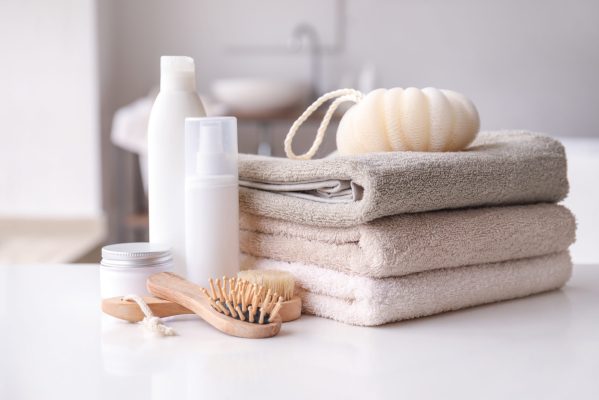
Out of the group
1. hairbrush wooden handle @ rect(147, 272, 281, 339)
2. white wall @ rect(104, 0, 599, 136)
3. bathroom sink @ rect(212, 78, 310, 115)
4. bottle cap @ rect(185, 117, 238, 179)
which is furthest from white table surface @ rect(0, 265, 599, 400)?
white wall @ rect(104, 0, 599, 136)

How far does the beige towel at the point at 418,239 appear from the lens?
69 cm

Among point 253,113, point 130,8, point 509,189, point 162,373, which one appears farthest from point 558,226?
point 130,8

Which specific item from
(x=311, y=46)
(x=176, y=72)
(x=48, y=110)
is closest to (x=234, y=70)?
(x=311, y=46)

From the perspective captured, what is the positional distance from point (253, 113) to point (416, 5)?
1.02 metres

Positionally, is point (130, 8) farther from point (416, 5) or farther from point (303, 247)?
point (303, 247)

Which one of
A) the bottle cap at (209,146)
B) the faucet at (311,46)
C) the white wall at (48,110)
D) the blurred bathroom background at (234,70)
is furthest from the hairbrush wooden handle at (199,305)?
the faucet at (311,46)

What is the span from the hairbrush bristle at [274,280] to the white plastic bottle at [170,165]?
3.5 inches

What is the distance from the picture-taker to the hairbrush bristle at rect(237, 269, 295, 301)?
27.9 inches

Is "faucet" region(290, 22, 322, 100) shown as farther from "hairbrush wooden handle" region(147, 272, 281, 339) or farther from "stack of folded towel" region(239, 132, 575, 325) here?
"hairbrush wooden handle" region(147, 272, 281, 339)

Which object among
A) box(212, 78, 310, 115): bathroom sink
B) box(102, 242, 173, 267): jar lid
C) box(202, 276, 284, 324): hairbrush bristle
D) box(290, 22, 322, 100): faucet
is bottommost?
box(202, 276, 284, 324): hairbrush bristle

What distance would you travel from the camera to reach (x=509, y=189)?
0.81 metres

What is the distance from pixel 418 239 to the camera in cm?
71

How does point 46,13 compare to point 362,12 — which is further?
point 362,12

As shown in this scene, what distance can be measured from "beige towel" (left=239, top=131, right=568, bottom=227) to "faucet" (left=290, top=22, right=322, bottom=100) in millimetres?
3025
